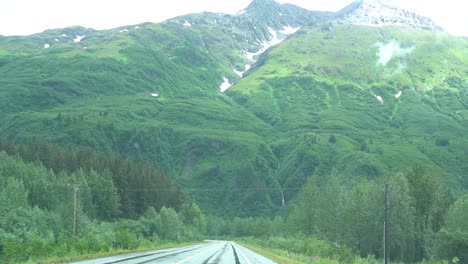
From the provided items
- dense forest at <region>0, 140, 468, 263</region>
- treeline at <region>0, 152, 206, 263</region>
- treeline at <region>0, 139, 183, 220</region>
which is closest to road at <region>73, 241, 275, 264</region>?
treeline at <region>0, 152, 206, 263</region>

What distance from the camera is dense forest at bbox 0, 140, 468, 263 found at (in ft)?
222

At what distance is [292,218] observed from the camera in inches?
4793

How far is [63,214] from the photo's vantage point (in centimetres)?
6956

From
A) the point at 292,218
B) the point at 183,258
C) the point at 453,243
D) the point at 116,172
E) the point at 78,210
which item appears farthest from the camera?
the point at 116,172

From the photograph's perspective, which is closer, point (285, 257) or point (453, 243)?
point (285, 257)

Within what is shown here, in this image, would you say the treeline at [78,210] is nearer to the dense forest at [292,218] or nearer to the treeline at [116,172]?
the dense forest at [292,218]

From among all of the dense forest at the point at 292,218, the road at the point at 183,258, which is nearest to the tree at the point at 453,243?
the dense forest at the point at 292,218

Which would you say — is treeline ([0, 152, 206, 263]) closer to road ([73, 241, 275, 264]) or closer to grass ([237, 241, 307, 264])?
road ([73, 241, 275, 264])

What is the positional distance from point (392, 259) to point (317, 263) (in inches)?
2427

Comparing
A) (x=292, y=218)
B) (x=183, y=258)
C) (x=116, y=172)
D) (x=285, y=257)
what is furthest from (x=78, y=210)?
(x=292, y=218)

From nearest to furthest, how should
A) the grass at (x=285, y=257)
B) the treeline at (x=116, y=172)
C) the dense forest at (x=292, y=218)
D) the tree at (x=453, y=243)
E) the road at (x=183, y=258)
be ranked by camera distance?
the road at (x=183, y=258) < the grass at (x=285, y=257) < the dense forest at (x=292, y=218) < the tree at (x=453, y=243) < the treeline at (x=116, y=172)

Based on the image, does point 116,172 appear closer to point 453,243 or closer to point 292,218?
point 292,218

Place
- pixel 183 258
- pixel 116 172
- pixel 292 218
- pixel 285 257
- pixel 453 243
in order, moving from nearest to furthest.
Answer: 1. pixel 183 258
2. pixel 285 257
3. pixel 453 243
4. pixel 292 218
5. pixel 116 172

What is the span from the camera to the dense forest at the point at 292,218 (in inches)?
2662
